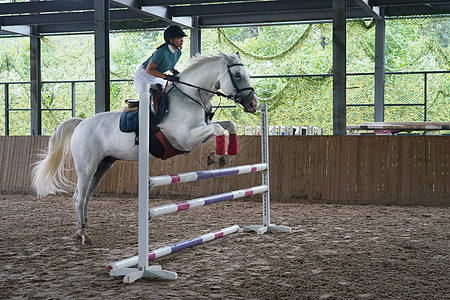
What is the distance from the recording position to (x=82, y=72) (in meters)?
20.7

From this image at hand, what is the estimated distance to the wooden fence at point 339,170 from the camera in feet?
30.7

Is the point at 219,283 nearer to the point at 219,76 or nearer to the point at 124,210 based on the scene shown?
the point at 219,76

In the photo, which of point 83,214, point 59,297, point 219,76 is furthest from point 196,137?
point 59,297

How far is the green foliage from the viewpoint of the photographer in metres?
16.4

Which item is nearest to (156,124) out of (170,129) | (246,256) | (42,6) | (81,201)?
(170,129)

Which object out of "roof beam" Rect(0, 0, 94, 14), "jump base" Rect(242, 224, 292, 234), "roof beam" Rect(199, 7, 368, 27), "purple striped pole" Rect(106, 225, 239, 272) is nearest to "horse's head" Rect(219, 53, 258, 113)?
"purple striped pole" Rect(106, 225, 239, 272)

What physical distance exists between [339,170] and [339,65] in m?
2.21

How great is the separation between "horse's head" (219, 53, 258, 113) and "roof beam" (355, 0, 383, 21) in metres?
7.77

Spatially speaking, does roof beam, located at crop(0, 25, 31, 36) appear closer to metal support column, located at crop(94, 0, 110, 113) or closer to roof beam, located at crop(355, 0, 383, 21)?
metal support column, located at crop(94, 0, 110, 113)

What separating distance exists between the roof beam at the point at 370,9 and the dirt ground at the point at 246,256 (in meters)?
5.88

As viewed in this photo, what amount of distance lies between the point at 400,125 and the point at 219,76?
7.13m

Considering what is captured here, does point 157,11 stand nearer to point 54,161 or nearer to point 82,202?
point 54,161

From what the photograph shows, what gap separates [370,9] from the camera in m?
13.4

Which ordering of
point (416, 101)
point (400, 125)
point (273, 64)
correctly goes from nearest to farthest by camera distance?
point (400, 125), point (416, 101), point (273, 64)
